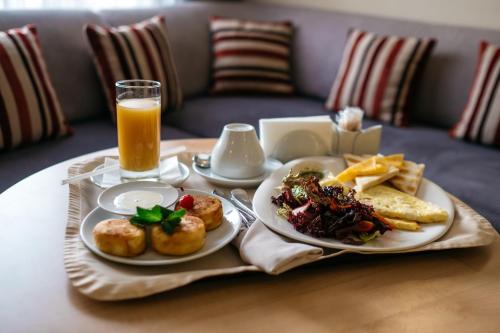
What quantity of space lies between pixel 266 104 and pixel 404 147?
0.84 meters

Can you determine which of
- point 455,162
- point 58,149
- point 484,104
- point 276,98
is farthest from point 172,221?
point 276,98

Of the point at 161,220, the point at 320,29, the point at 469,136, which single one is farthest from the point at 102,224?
the point at 320,29

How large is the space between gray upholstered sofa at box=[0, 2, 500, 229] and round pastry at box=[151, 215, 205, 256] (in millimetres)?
920

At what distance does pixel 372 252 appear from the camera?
0.96 metres

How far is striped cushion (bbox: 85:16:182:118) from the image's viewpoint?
2268mm

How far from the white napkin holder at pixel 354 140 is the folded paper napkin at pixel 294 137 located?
1.4 inches

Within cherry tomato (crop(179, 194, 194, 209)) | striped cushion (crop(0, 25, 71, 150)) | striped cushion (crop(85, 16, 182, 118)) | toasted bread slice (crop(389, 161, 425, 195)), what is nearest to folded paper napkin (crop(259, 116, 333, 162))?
toasted bread slice (crop(389, 161, 425, 195))

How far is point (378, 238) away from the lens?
1006 millimetres

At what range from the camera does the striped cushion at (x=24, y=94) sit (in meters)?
1.84

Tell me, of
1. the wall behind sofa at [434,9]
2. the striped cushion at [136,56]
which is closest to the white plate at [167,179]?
the striped cushion at [136,56]

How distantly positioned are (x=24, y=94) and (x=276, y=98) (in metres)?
1.40

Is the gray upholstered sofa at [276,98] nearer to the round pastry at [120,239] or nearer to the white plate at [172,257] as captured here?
the white plate at [172,257]

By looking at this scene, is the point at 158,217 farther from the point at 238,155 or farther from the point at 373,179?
the point at 373,179

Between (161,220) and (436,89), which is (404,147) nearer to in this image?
(436,89)
